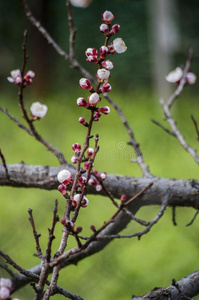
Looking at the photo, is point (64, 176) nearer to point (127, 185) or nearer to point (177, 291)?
point (177, 291)

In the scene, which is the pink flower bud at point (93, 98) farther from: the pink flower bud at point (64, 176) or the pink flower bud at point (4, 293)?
the pink flower bud at point (4, 293)

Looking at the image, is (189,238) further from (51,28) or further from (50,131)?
(51,28)

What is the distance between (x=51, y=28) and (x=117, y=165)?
2.44 metres

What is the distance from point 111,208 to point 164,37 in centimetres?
230

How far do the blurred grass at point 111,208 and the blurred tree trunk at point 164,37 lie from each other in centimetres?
17

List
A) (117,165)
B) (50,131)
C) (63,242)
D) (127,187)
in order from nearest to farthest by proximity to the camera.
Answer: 1. (63,242)
2. (127,187)
3. (117,165)
4. (50,131)

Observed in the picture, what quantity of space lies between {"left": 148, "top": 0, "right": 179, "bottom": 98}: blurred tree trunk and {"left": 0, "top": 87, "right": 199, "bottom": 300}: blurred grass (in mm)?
167

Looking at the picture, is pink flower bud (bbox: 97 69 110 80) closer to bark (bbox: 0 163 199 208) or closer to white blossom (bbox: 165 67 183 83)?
bark (bbox: 0 163 199 208)

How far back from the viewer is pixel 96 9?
437 centimetres

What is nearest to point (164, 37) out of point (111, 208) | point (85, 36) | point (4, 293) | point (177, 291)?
point (85, 36)

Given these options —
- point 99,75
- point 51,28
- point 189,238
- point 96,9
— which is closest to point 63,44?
point 51,28

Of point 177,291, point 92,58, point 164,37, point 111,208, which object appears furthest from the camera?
point 164,37

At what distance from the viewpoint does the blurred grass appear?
55.8 inches

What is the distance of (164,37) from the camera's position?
3799 millimetres
